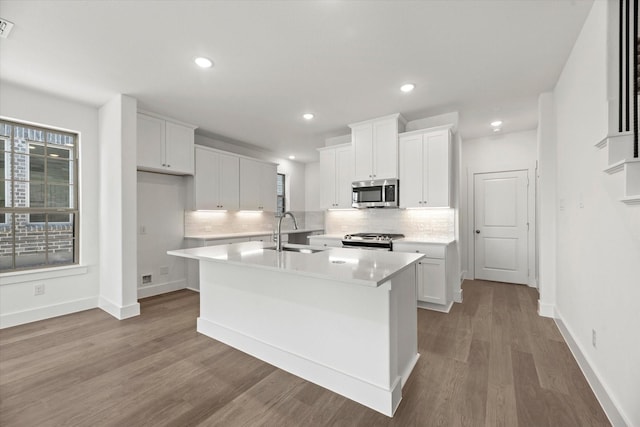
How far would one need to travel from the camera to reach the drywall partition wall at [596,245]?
5.17 ft

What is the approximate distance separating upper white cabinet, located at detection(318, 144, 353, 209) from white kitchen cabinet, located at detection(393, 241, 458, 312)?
4.61 feet

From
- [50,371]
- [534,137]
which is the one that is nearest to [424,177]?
[534,137]

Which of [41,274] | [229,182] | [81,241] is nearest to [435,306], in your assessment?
[229,182]

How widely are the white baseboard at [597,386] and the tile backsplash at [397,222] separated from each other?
1876mm

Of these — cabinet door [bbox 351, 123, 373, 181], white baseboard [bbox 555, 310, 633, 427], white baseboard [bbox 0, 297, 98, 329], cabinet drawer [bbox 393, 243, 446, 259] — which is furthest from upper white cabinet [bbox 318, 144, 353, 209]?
white baseboard [bbox 0, 297, 98, 329]

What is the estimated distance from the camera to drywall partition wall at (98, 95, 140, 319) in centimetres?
353

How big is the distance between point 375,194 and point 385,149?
71cm

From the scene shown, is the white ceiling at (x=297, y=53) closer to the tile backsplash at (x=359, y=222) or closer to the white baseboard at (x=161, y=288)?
the tile backsplash at (x=359, y=222)

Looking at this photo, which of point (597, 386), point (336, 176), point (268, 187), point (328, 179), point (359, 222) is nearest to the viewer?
point (597, 386)

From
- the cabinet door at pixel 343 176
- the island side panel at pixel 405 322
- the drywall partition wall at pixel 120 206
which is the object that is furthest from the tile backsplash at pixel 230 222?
the island side panel at pixel 405 322

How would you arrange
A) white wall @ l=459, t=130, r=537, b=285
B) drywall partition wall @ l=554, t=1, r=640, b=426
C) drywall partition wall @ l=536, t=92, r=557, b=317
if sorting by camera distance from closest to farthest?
drywall partition wall @ l=554, t=1, r=640, b=426 → drywall partition wall @ l=536, t=92, r=557, b=317 → white wall @ l=459, t=130, r=537, b=285

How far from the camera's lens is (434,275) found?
3730 millimetres

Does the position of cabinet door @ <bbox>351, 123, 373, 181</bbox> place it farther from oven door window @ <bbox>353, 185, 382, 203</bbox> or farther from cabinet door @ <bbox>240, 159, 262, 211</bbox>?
cabinet door @ <bbox>240, 159, 262, 211</bbox>

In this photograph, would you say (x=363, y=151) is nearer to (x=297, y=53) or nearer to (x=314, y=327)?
(x=297, y=53)
